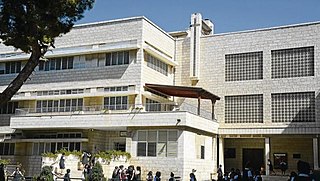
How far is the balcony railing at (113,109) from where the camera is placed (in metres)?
32.3

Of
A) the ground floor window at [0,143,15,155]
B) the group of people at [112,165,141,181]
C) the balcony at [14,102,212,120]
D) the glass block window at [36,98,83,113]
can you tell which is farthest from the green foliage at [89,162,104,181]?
the ground floor window at [0,143,15,155]

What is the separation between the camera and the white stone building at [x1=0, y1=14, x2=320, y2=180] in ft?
113

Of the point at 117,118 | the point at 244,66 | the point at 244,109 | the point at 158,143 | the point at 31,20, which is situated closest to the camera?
the point at 31,20

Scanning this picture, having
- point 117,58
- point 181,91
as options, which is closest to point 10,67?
point 117,58

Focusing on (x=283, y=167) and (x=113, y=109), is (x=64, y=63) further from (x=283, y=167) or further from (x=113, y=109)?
(x=283, y=167)

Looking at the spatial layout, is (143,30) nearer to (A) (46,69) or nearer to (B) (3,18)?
(A) (46,69)

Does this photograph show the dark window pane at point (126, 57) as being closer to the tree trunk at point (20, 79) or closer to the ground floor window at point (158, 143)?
the ground floor window at point (158, 143)

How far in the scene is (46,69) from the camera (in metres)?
39.6

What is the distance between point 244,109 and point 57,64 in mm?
15523

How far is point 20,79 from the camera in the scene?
2111cm

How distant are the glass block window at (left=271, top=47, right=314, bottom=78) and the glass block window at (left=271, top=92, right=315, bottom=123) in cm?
158

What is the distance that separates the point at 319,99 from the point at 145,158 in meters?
13.9

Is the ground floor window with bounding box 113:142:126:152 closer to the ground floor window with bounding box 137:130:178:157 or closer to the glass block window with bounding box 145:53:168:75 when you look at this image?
the ground floor window with bounding box 137:130:178:157

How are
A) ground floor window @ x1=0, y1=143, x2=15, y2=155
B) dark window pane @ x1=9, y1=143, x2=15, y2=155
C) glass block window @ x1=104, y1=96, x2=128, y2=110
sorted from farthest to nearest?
ground floor window @ x1=0, y1=143, x2=15, y2=155, dark window pane @ x1=9, y1=143, x2=15, y2=155, glass block window @ x1=104, y1=96, x2=128, y2=110
